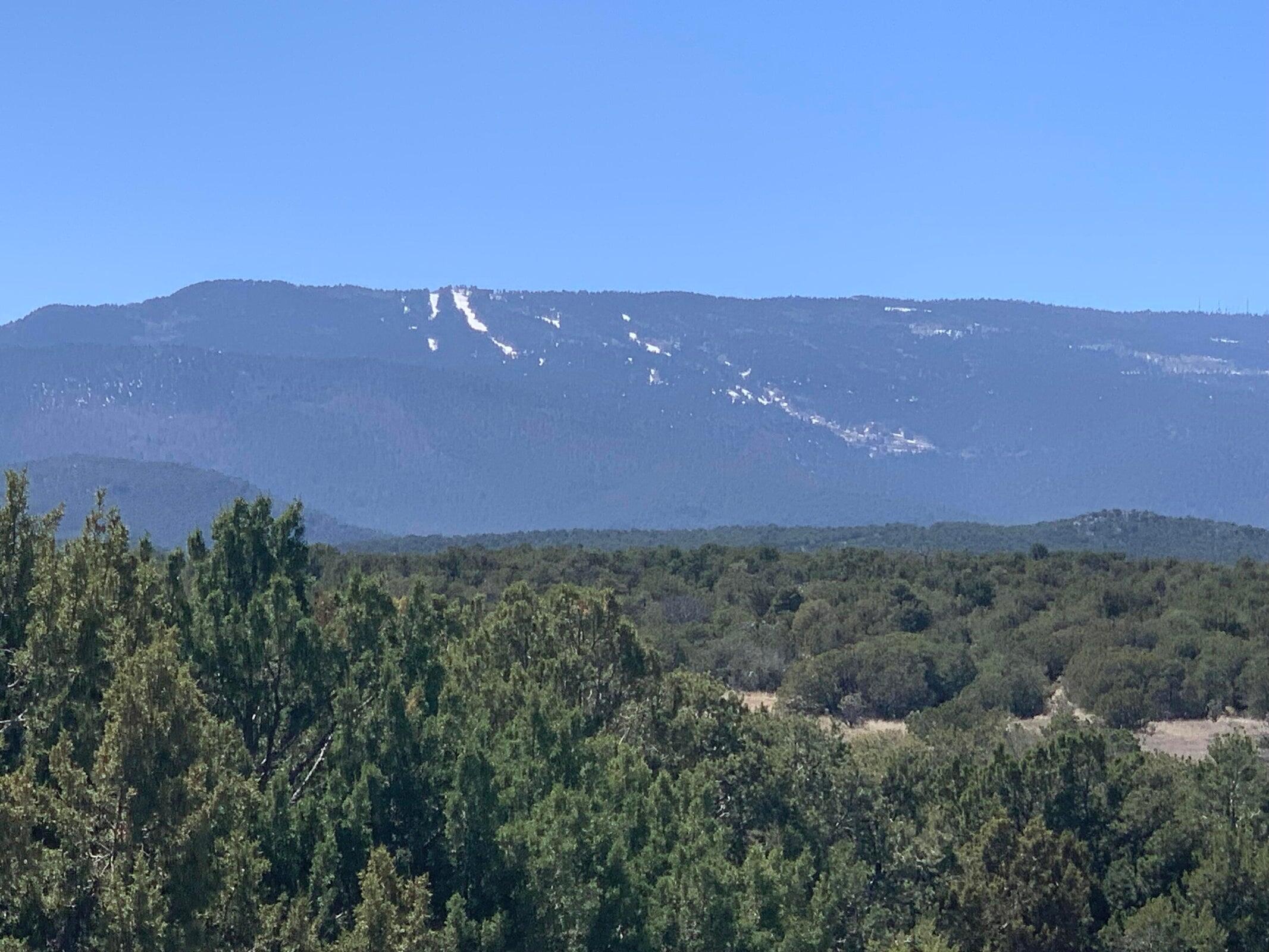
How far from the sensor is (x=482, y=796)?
17.2 metres

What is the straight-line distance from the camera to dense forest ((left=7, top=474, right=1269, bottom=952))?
45.1 feet

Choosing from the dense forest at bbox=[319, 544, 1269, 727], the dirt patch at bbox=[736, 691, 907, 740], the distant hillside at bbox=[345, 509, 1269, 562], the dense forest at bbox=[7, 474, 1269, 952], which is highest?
the dense forest at bbox=[7, 474, 1269, 952]

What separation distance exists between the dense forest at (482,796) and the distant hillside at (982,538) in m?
80.9

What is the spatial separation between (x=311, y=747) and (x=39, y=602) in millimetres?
4383

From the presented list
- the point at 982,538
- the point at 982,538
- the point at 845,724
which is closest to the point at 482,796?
the point at 845,724

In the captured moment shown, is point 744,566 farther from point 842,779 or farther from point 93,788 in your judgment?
point 93,788

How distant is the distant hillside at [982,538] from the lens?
4476 inches

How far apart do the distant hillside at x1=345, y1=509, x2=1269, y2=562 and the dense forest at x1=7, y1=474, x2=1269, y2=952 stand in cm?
8088

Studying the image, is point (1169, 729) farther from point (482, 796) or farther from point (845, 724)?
point (482, 796)

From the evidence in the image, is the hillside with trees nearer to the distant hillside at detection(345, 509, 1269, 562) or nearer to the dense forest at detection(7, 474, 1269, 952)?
the distant hillside at detection(345, 509, 1269, 562)

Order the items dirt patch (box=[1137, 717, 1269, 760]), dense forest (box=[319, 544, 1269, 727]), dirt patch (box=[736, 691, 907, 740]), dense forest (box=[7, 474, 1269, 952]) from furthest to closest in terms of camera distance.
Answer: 1. dense forest (box=[319, 544, 1269, 727])
2. dirt patch (box=[736, 691, 907, 740])
3. dirt patch (box=[1137, 717, 1269, 760])
4. dense forest (box=[7, 474, 1269, 952])

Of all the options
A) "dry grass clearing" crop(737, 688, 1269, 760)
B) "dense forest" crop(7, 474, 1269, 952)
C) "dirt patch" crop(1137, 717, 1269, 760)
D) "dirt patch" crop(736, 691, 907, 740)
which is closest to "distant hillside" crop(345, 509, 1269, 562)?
"dirt patch" crop(736, 691, 907, 740)

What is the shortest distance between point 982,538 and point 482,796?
391 ft

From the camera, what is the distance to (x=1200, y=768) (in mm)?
25531
